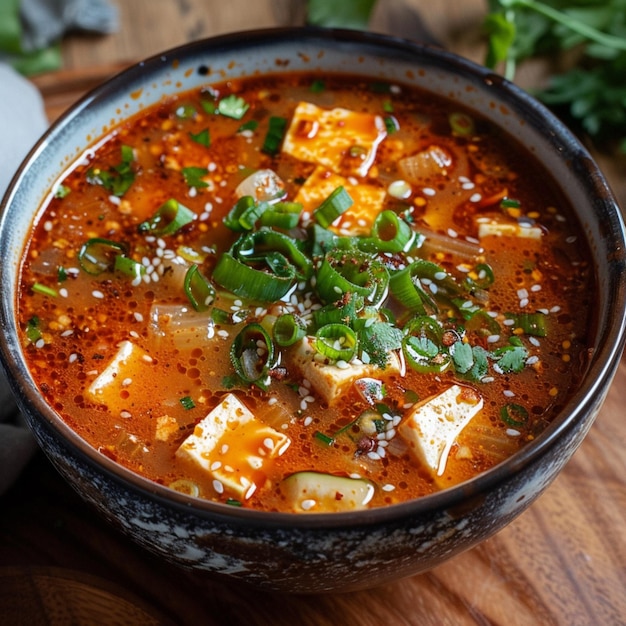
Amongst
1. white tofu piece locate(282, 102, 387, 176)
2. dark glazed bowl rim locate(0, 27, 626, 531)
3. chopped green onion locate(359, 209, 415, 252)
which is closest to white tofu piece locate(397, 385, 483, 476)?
dark glazed bowl rim locate(0, 27, 626, 531)

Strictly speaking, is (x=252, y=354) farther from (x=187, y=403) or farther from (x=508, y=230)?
(x=508, y=230)

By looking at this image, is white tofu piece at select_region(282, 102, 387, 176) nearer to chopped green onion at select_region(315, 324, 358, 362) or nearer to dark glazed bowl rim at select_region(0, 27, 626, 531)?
dark glazed bowl rim at select_region(0, 27, 626, 531)

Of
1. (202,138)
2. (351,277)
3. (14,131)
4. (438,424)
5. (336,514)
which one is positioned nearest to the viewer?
(336,514)

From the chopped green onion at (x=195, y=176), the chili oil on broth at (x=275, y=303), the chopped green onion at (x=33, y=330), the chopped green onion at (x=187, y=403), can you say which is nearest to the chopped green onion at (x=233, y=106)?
the chili oil on broth at (x=275, y=303)

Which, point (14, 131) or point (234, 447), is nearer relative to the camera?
point (234, 447)

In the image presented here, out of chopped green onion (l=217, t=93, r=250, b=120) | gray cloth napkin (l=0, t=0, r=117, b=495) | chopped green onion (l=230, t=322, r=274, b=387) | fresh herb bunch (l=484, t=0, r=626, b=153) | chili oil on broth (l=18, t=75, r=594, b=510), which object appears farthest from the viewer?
fresh herb bunch (l=484, t=0, r=626, b=153)

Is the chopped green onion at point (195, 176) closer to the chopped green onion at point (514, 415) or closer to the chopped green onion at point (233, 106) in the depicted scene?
the chopped green onion at point (233, 106)

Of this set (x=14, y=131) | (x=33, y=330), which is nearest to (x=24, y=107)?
(x=14, y=131)
